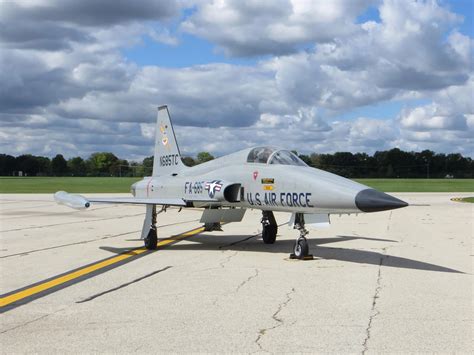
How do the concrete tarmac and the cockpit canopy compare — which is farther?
the cockpit canopy

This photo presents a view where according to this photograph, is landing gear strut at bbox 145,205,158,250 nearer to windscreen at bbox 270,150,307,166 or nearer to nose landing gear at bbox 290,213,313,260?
windscreen at bbox 270,150,307,166

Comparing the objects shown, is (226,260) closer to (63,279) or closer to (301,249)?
(301,249)

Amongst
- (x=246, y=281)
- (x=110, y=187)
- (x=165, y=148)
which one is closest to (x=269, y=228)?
(x=165, y=148)

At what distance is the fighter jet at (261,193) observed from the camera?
10.5 meters

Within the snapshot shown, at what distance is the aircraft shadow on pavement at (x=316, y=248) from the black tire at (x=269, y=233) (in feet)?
0.55

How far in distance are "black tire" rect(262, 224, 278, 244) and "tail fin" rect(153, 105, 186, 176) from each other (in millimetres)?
3893

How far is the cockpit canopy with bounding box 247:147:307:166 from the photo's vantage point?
12398mm

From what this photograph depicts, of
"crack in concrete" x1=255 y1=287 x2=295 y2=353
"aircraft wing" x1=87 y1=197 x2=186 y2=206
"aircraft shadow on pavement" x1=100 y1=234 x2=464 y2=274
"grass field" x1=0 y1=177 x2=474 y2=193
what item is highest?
"aircraft wing" x1=87 y1=197 x2=186 y2=206

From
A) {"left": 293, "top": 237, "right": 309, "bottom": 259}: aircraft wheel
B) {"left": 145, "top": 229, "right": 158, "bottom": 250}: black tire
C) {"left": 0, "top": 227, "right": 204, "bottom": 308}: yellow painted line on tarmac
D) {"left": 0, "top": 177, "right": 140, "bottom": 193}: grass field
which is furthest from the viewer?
{"left": 0, "top": 177, "right": 140, "bottom": 193}: grass field

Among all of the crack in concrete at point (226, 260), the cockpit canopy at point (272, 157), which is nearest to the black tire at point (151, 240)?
the crack in concrete at point (226, 260)

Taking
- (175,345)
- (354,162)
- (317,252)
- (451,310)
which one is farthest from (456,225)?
(354,162)

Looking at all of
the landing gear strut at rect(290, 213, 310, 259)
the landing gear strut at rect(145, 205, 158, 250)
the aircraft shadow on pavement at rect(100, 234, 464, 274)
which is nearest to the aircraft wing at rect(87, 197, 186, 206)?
the landing gear strut at rect(145, 205, 158, 250)

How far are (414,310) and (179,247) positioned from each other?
798 cm

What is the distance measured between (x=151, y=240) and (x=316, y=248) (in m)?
4.15
